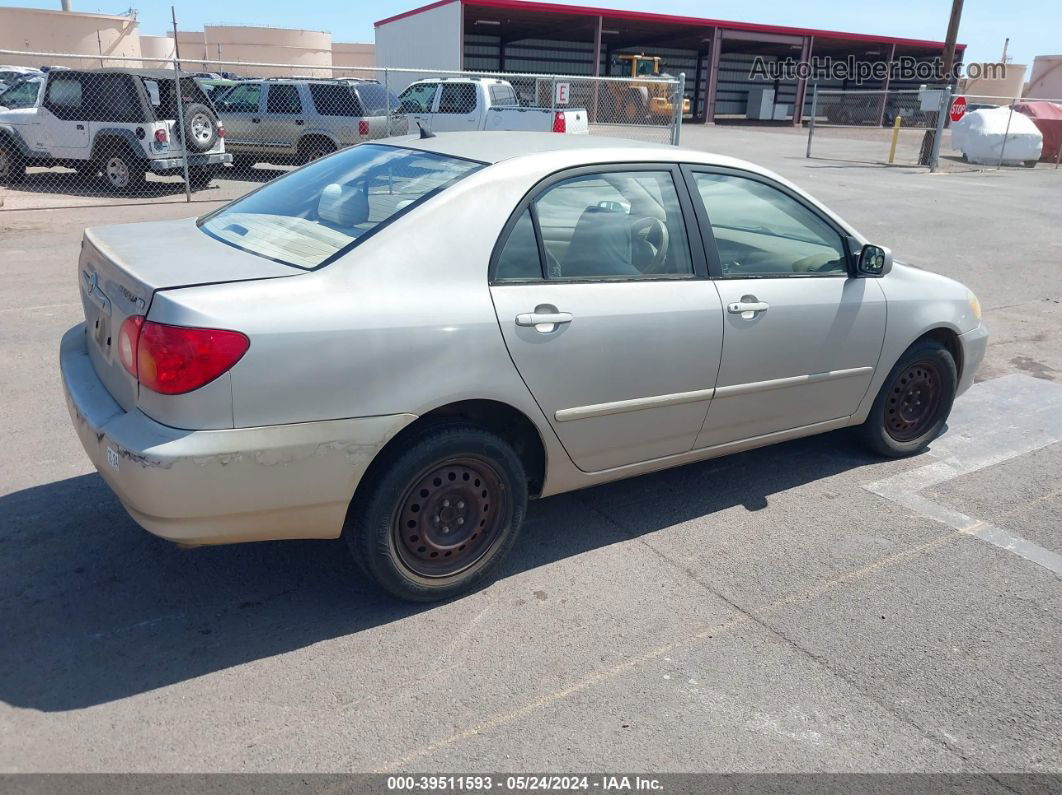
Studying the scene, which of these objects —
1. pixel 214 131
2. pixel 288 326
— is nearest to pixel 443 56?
pixel 214 131

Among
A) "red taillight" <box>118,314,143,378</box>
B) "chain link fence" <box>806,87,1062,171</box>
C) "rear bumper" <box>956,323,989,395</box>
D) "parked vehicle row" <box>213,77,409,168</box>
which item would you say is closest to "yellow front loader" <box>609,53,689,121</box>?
"chain link fence" <box>806,87,1062,171</box>

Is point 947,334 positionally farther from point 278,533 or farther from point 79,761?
point 79,761

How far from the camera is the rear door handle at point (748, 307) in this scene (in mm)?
3844

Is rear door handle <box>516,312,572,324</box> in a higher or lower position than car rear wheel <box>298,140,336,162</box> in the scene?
higher

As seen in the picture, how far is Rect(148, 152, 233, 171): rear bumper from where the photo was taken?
13031mm

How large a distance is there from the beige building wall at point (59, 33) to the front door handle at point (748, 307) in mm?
52731

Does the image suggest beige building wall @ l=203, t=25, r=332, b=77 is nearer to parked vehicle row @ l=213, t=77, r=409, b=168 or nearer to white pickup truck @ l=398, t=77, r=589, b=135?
white pickup truck @ l=398, t=77, r=589, b=135

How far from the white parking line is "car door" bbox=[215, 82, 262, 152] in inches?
540

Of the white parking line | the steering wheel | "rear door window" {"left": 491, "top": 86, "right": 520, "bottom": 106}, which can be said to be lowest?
the white parking line

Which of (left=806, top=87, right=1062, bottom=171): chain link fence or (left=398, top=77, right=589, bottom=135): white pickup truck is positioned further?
(left=806, top=87, right=1062, bottom=171): chain link fence

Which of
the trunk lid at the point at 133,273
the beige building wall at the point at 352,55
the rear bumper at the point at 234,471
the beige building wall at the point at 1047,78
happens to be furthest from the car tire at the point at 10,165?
the beige building wall at the point at 352,55

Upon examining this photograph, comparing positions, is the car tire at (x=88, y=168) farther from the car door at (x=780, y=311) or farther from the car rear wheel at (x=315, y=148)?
the car door at (x=780, y=311)

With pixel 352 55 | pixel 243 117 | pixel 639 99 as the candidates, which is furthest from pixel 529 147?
pixel 352 55

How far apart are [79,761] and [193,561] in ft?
3.72
